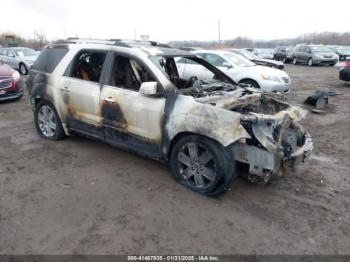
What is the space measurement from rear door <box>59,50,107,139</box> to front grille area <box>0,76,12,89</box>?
4.92 metres

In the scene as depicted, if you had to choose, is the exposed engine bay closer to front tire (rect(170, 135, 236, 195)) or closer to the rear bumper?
front tire (rect(170, 135, 236, 195))

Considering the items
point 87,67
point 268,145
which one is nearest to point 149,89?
point 268,145

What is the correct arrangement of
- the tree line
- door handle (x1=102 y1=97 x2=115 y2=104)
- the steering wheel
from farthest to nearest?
the tree line < the steering wheel < door handle (x1=102 y1=97 x2=115 y2=104)

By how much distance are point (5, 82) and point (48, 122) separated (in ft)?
14.5

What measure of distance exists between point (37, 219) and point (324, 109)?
792 centimetres

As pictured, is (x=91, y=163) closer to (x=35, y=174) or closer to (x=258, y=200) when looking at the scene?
(x=35, y=174)

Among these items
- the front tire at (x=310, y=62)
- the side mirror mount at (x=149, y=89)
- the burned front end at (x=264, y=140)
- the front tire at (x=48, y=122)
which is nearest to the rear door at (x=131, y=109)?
the side mirror mount at (x=149, y=89)

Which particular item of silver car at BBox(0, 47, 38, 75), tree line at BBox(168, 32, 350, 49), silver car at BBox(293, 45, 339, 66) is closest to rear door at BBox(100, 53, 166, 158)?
silver car at BBox(0, 47, 38, 75)

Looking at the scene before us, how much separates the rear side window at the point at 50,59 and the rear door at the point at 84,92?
1.23 ft

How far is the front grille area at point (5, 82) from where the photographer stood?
→ 8797mm

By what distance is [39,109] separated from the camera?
18.3ft

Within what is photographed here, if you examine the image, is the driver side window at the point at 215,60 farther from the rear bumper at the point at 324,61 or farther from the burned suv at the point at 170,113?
the rear bumper at the point at 324,61

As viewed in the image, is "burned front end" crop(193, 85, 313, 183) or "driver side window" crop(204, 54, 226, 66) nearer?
"burned front end" crop(193, 85, 313, 183)

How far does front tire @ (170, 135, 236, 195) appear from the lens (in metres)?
3.54
